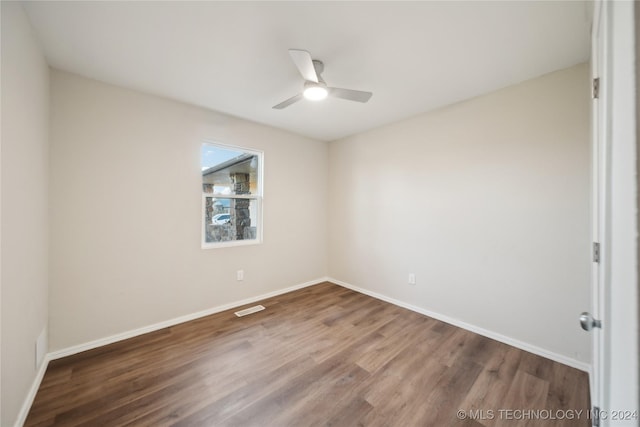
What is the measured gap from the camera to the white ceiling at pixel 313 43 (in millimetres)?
1489

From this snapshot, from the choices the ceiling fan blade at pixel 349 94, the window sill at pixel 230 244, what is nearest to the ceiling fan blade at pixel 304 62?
the ceiling fan blade at pixel 349 94

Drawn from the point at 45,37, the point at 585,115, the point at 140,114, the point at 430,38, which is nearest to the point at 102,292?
the point at 140,114

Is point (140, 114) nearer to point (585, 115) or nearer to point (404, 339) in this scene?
point (404, 339)

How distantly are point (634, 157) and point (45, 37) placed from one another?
2983mm

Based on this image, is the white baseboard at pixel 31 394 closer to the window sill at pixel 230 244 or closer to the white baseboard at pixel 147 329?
the white baseboard at pixel 147 329

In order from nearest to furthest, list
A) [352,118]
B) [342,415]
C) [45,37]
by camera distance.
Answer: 1. [342,415]
2. [45,37]
3. [352,118]

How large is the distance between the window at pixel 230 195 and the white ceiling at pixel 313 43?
2.57ft

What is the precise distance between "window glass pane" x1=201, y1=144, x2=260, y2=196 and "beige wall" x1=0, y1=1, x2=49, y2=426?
1326 mm

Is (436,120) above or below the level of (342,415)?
above

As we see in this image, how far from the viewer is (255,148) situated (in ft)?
11.0

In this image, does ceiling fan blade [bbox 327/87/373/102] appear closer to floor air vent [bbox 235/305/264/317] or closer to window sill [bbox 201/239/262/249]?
window sill [bbox 201/239/262/249]

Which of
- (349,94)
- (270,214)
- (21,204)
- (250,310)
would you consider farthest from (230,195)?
(349,94)

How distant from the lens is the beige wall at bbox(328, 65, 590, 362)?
2.04 metres

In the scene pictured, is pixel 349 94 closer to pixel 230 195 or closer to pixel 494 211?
pixel 494 211
